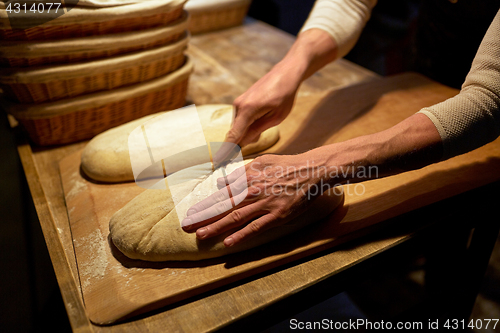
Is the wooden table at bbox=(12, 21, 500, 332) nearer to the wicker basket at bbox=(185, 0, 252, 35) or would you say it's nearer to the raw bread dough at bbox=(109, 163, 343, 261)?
the raw bread dough at bbox=(109, 163, 343, 261)

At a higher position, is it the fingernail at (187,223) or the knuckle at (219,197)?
the knuckle at (219,197)

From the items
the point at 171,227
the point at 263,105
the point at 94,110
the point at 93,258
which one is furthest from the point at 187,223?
the point at 94,110

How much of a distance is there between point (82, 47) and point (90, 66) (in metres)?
0.08

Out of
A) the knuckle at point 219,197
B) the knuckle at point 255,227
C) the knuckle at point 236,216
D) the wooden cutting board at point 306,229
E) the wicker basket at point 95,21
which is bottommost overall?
the wooden cutting board at point 306,229

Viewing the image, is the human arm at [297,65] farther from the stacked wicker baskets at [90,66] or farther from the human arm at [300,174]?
the stacked wicker baskets at [90,66]

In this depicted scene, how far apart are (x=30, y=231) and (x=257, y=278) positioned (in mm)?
1477

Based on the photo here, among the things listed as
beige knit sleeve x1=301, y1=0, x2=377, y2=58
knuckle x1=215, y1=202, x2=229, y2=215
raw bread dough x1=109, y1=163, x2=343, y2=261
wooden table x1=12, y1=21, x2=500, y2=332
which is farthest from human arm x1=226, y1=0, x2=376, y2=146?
wooden table x1=12, y1=21, x2=500, y2=332

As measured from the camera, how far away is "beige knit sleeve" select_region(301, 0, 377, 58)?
1.69m

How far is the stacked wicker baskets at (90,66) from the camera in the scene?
4.36ft

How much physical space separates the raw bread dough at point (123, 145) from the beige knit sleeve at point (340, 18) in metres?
0.59

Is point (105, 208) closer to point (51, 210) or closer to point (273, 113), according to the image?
point (51, 210)

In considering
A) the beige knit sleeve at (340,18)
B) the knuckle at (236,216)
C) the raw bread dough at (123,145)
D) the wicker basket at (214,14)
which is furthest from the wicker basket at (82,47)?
the wicker basket at (214,14)

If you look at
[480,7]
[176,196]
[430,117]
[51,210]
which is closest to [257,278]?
[176,196]

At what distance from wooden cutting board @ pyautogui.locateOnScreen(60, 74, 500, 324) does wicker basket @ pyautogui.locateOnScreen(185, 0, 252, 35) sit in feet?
4.50
